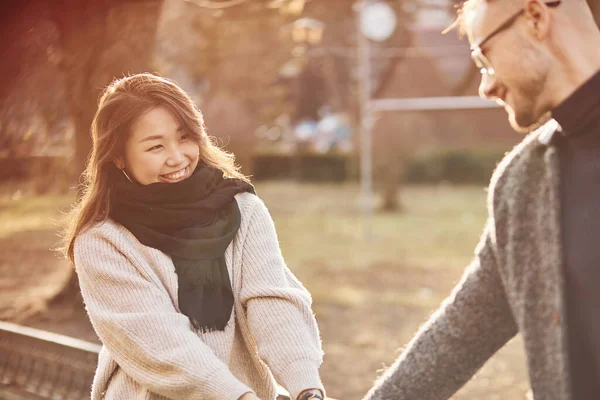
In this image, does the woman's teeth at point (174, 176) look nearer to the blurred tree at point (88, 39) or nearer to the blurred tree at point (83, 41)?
the blurred tree at point (83, 41)

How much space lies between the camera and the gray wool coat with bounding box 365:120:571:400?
1.88 meters

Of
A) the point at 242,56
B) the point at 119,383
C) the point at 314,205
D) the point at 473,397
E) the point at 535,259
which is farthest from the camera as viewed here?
the point at 314,205

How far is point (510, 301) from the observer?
1998mm

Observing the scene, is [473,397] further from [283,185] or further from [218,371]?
[283,185]

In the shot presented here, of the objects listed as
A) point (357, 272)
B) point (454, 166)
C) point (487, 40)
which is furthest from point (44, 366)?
point (454, 166)

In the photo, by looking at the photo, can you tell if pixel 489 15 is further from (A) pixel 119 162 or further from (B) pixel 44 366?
(B) pixel 44 366

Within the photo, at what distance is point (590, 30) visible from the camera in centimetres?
196

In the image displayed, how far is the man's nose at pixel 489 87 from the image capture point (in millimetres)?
2031

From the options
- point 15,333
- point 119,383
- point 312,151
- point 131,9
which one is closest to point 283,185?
point 312,151

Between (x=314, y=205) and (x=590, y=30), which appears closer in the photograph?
(x=590, y=30)

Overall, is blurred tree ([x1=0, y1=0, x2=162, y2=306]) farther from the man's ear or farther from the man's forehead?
the man's forehead

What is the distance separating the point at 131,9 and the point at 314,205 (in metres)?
18.9

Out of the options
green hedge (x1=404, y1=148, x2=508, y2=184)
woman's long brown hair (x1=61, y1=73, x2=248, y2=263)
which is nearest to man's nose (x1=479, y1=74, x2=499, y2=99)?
woman's long brown hair (x1=61, y1=73, x2=248, y2=263)

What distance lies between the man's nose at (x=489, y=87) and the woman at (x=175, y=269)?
999mm
